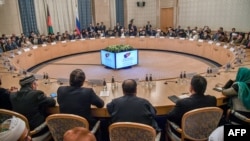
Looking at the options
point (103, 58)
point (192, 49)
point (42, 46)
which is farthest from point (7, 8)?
point (192, 49)

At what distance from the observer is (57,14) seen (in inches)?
468

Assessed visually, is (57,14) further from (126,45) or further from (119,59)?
(119,59)

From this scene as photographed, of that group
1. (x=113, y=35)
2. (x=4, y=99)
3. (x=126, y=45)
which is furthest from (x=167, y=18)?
(x=4, y=99)

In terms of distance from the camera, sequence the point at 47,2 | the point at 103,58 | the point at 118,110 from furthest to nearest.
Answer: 1. the point at 47,2
2. the point at 103,58
3. the point at 118,110

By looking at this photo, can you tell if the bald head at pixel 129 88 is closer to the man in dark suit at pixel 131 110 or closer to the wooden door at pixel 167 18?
the man in dark suit at pixel 131 110

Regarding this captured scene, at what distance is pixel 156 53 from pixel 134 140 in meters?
8.42

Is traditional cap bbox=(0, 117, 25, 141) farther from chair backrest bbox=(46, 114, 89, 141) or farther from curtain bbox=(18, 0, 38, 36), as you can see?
curtain bbox=(18, 0, 38, 36)

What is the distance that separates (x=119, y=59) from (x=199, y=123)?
548 cm

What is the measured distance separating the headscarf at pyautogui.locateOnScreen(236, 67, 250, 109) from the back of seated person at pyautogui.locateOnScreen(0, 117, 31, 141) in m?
2.46

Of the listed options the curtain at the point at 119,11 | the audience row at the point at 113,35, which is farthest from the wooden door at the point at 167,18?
the curtain at the point at 119,11

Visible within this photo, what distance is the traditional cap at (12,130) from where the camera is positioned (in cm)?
145

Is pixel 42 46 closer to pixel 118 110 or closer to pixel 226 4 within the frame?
pixel 118 110

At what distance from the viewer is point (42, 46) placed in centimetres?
881

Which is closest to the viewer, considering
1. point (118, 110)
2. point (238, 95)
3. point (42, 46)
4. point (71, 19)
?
point (118, 110)
